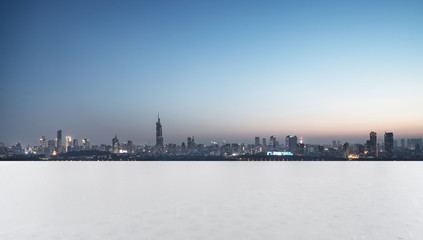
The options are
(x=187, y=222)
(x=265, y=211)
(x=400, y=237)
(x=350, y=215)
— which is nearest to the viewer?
(x=400, y=237)

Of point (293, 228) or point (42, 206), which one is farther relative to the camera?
point (42, 206)

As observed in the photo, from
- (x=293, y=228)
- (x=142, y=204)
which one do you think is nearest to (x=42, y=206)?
(x=142, y=204)

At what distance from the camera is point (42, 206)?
125ft

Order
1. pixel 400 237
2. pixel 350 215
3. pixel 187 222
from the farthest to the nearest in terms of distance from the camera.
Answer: pixel 350 215 → pixel 187 222 → pixel 400 237

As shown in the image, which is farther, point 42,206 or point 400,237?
point 42,206

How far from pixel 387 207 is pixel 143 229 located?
79.7 ft

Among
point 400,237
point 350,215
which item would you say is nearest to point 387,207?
point 350,215

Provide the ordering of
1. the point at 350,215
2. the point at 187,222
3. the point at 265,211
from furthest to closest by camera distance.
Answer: the point at 265,211 → the point at 350,215 → the point at 187,222

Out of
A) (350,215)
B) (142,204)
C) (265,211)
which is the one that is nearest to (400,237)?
(350,215)

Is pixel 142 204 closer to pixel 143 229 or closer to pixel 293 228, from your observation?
pixel 143 229

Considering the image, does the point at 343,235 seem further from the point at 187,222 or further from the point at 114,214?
the point at 114,214

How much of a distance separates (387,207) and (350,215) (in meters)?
7.75

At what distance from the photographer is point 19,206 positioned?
38000 mm

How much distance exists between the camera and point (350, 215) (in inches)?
1236
